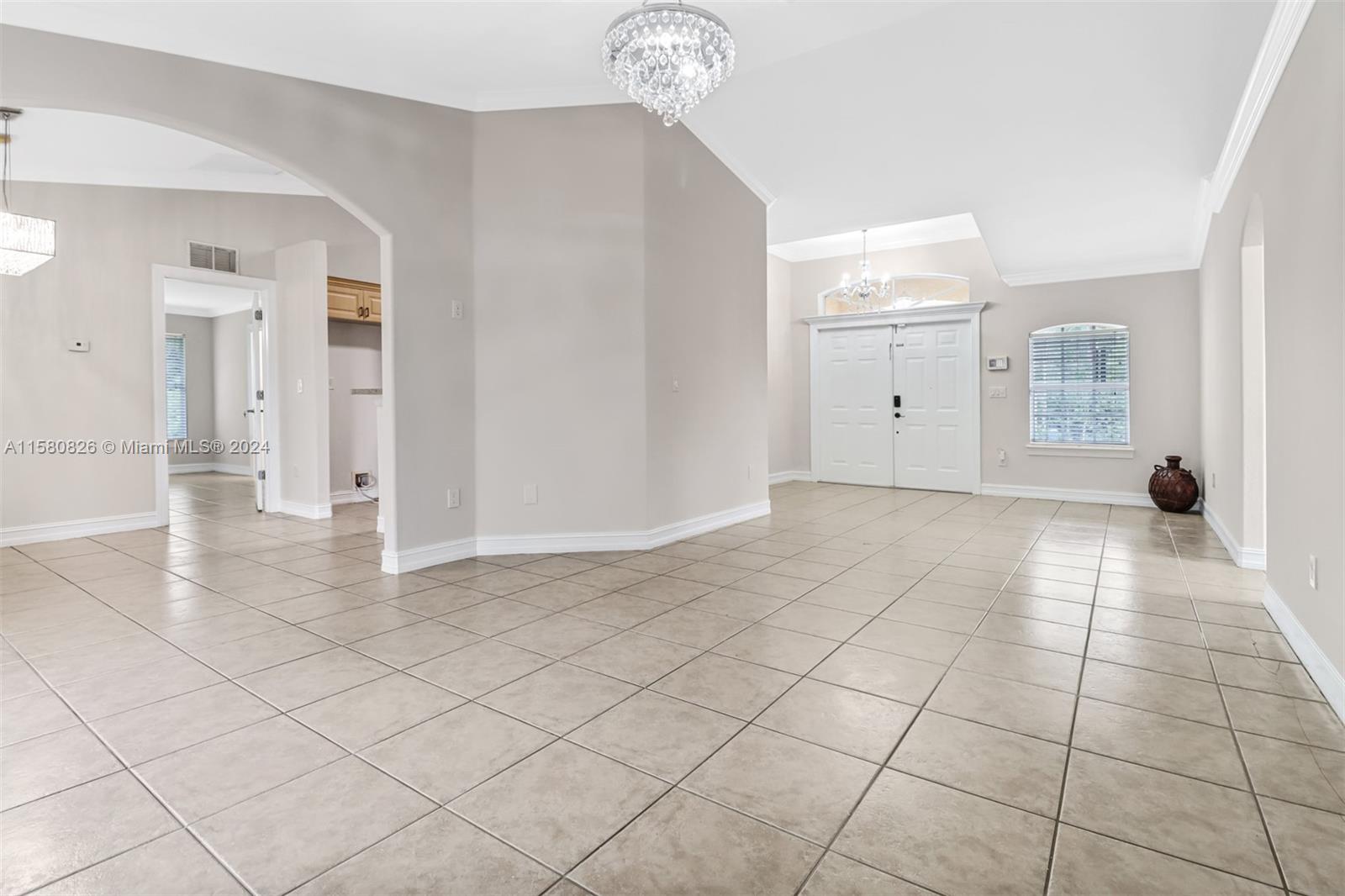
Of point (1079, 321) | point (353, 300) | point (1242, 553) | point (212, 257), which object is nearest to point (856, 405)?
point (1079, 321)

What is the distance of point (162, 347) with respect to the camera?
559 centimetres

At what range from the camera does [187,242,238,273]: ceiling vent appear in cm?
569

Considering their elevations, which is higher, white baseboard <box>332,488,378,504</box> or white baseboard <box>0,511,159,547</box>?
white baseboard <box>332,488,378,504</box>

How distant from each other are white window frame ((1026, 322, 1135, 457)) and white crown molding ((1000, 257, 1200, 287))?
492 mm

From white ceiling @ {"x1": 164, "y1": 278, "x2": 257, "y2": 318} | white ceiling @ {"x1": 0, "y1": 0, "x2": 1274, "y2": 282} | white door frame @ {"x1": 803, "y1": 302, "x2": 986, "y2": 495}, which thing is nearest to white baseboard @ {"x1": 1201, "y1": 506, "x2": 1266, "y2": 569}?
→ white ceiling @ {"x1": 0, "y1": 0, "x2": 1274, "y2": 282}

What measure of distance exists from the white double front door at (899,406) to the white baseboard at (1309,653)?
181 inches

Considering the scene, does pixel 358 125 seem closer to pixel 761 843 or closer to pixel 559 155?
pixel 559 155

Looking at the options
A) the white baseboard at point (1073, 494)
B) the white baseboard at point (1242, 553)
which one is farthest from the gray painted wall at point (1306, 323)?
the white baseboard at point (1073, 494)

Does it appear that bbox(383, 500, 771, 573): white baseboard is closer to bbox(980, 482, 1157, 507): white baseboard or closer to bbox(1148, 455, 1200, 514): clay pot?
bbox(980, 482, 1157, 507): white baseboard

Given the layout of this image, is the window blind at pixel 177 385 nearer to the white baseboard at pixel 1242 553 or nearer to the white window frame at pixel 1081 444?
the white window frame at pixel 1081 444

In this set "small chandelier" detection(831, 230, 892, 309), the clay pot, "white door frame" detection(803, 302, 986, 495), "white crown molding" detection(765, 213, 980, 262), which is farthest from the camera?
"small chandelier" detection(831, 230, 892, 309)

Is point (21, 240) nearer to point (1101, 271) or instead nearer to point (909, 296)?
point (909, 296)

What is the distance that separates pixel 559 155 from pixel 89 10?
2.35 metres

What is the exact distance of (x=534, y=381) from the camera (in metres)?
4.41
